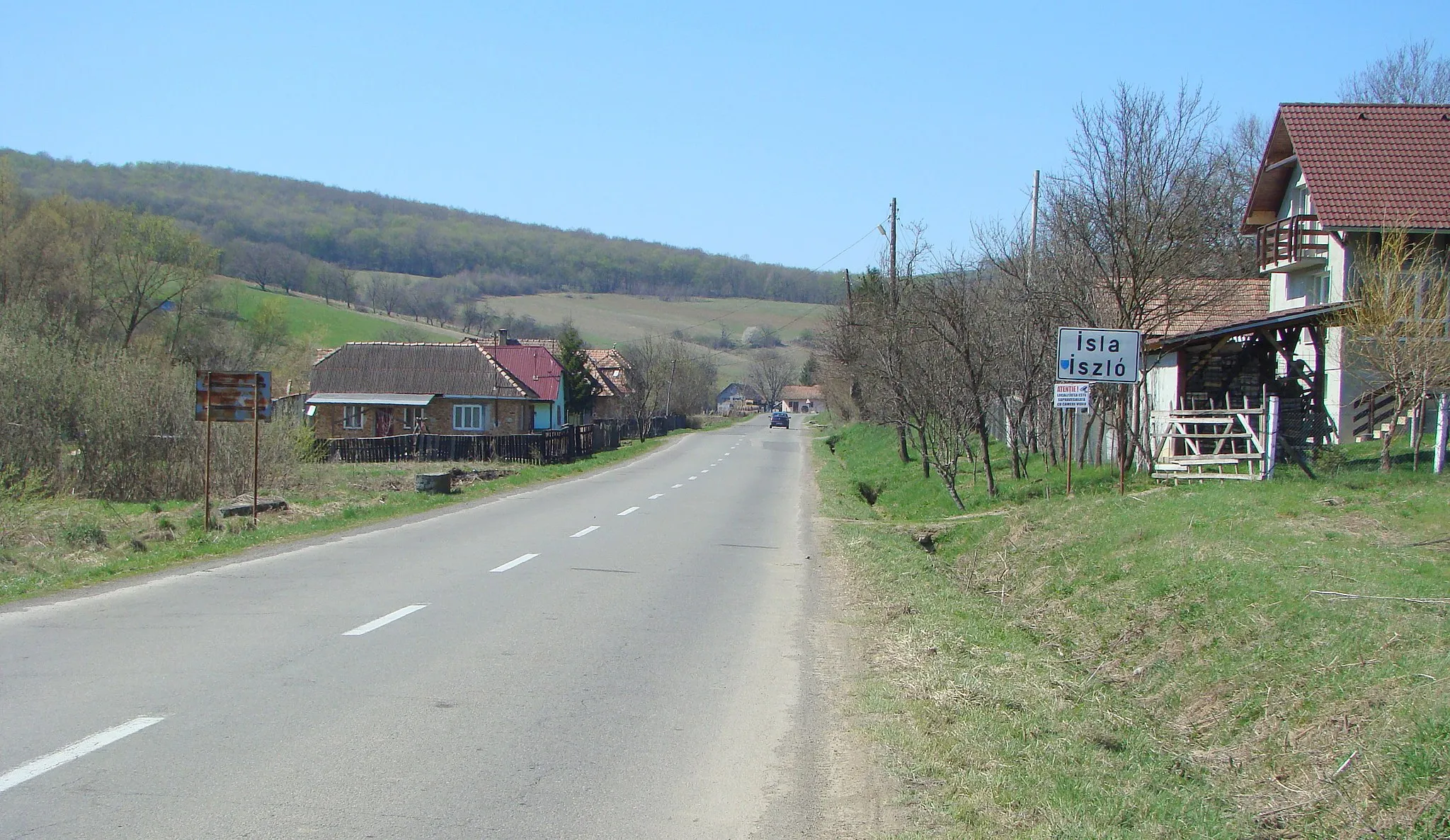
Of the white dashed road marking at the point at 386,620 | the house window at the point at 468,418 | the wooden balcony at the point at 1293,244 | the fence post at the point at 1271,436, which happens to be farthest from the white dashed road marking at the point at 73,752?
the house window at the point at 468,418

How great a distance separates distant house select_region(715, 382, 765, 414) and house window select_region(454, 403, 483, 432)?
9561cm

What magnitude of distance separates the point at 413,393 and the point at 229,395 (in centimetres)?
3972

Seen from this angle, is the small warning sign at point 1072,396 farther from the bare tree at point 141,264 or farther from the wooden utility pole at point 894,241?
the bare tree at point 141,264

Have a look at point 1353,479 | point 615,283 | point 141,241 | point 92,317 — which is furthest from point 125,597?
point 615,283

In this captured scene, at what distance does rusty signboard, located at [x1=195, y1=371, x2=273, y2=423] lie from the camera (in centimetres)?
1772

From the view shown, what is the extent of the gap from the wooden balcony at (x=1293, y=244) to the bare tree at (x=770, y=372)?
116562mm

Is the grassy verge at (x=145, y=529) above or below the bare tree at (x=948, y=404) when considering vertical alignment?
below

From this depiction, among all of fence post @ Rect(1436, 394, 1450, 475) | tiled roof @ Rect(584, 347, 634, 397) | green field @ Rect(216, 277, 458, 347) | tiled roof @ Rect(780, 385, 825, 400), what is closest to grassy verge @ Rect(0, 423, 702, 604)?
fence post @ Rect(1436, 394, 1450, 475)

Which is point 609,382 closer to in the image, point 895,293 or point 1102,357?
point 895,293

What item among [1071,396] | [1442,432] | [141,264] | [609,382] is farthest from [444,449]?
[609,382]

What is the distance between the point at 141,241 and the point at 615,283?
78.9m

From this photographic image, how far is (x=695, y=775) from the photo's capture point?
5.54 meters

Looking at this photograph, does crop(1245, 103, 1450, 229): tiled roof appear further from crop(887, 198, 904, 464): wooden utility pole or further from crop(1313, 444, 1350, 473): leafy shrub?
crop(887, 198, 904, 464): wooden utility pole

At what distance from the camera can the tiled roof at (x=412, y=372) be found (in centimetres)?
5712
